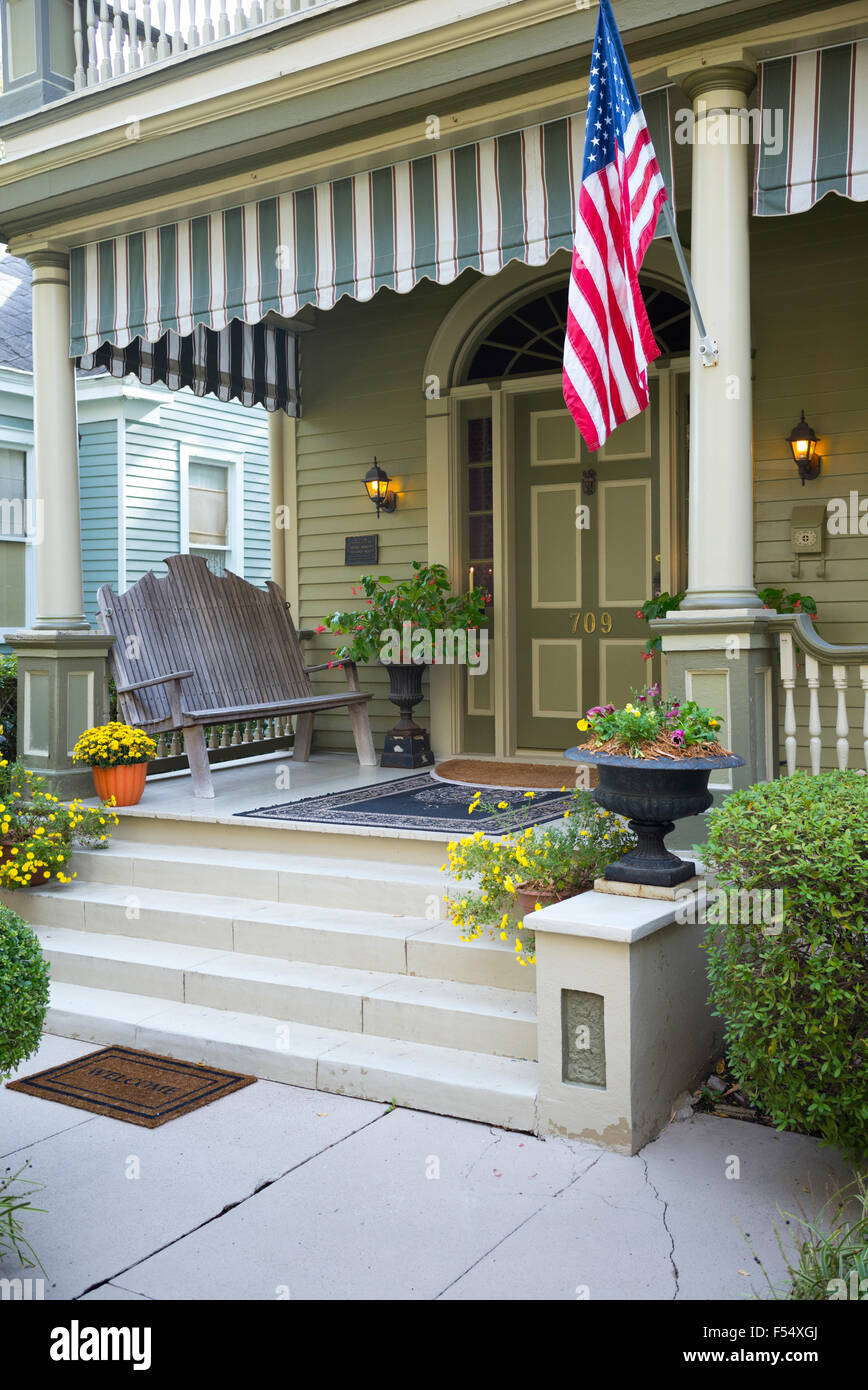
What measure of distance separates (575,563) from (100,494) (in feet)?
19.5

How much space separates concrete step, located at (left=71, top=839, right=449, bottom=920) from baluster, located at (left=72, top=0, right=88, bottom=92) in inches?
157

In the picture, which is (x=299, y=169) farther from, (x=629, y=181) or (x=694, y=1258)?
(x=694, y=1258)

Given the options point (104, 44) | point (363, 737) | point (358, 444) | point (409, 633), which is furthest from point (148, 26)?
point (363, 737)

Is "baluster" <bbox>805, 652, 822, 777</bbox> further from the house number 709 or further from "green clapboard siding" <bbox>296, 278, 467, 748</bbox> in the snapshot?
"green clapboard siding" <bbox>296, 278, 467, 748</bbox>

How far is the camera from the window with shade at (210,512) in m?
11.8

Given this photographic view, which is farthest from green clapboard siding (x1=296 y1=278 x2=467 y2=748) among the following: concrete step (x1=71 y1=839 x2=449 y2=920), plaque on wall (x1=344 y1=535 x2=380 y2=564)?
concrete step (x1=71 y1=839 x2=449 y2=920)

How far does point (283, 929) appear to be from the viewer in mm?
4488

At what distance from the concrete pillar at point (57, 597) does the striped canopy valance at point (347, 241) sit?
146 millimetres

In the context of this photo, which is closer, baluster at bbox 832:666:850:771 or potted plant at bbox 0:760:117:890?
baluster at bbox 832:666:850:771

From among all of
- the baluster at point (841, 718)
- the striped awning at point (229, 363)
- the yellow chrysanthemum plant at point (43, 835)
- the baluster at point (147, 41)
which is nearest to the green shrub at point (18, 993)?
the yellow chrysanthemum plant at point (43, 835)

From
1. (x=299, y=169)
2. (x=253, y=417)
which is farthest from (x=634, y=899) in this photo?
(x=253, y=417)

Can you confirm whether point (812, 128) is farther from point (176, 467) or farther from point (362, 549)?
point (176, 467)

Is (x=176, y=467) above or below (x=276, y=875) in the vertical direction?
above

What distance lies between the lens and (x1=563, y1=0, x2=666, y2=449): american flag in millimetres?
3537
